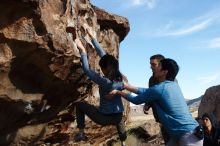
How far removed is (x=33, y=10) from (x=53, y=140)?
4330mm

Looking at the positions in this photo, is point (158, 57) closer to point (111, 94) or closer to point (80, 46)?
point (111, 94)

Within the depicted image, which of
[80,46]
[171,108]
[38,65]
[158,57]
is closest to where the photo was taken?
[171,108]

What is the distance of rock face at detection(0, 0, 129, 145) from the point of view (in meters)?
7.62

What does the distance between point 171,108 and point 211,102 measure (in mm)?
14231

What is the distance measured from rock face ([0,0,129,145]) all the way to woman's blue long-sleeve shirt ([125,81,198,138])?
2.39 m

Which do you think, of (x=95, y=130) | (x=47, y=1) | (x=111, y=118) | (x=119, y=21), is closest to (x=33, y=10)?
(x=47, y=1)

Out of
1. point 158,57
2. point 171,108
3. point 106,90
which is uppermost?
point 158,57

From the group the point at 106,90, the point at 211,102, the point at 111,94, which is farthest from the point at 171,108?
the point at 211,102

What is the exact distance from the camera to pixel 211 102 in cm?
2003

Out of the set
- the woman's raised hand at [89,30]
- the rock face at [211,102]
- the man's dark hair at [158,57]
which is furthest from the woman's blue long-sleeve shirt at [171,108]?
the rock face at [211,102]

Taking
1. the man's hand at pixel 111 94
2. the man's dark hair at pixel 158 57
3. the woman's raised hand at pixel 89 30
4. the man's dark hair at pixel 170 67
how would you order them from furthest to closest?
the woman's raised hand at pixel 89 30 < the man's hand at pixel 111 94 < the man's dark hair at pixel 158 57 < the man's dark hair at pixel 170 67

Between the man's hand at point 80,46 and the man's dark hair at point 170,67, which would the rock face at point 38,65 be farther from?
the man's dark hair at point 170,67

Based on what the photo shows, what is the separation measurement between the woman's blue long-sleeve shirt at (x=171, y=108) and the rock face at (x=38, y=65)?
239cm

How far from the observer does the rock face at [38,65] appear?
25.0ft
